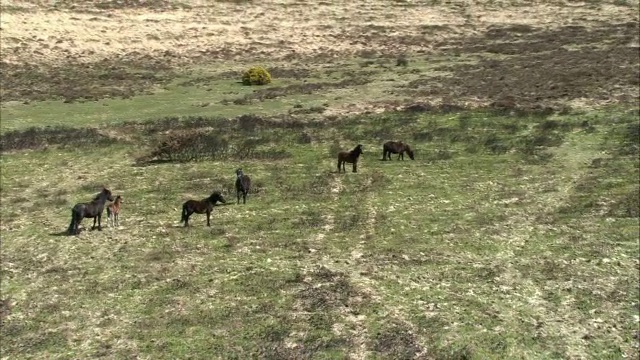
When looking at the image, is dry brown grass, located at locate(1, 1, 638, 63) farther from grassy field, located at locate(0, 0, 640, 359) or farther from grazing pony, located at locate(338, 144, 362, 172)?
grazing pony, located at locate(338, 144, 362, 172)

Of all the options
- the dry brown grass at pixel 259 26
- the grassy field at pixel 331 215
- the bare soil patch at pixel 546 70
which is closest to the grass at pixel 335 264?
the grassy field at pixel 331 215

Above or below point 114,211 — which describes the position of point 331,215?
below

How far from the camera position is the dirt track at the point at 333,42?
61.4 metres

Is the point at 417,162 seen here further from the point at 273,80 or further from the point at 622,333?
the point at 273,80

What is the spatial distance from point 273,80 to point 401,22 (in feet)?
125

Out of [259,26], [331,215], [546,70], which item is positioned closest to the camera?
[331,215]

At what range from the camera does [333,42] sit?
305 feet

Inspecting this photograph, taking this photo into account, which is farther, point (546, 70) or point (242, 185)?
point (546, 70)

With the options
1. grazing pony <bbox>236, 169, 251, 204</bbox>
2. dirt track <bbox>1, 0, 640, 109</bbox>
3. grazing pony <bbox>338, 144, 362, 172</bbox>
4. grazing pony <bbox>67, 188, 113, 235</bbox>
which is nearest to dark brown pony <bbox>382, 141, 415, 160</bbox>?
grazing pony <bbox>338, 144, 362, 172</bbox>

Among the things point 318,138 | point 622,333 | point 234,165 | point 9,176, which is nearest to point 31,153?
point 9,176

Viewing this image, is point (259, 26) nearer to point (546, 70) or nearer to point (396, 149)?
point (546, 70)

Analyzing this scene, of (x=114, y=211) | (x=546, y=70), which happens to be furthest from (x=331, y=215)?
(x=546, y=70)

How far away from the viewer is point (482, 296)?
66.5 ft

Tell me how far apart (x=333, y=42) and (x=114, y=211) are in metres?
70.4
